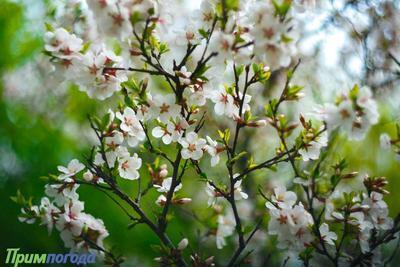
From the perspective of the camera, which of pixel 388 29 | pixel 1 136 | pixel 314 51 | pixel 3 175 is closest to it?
pixel 388 29

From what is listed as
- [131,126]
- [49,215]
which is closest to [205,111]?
[131,126]

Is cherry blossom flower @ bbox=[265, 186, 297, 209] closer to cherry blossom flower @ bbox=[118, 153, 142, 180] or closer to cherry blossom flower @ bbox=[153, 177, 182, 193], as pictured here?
cherry blossom flower @ bbox=[153, 177, 182, 193]

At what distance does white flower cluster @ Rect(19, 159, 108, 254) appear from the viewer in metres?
1.11

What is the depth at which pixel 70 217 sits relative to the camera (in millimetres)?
1117

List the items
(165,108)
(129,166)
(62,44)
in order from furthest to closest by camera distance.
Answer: (129,166) → (165,108) → (62,44)

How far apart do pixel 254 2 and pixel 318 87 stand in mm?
1428

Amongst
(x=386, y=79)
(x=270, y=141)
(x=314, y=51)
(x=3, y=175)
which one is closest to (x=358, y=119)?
(x=386, y=79)

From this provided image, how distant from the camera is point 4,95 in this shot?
10.4 ft

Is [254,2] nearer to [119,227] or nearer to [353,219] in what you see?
[353,219]

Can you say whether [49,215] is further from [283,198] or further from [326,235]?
[326,235]

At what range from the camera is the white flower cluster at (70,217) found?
1.11 metres

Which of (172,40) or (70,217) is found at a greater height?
(172,40)

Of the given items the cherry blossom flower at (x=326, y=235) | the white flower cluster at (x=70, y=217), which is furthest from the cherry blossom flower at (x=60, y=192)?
the cherry blossom flower at (x=326, y=235)

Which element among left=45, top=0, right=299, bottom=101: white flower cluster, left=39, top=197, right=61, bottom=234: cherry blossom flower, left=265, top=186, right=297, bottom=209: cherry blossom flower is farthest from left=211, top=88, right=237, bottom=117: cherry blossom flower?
left=39, top=197, right=61, bottom=234: cherry blossom flower
